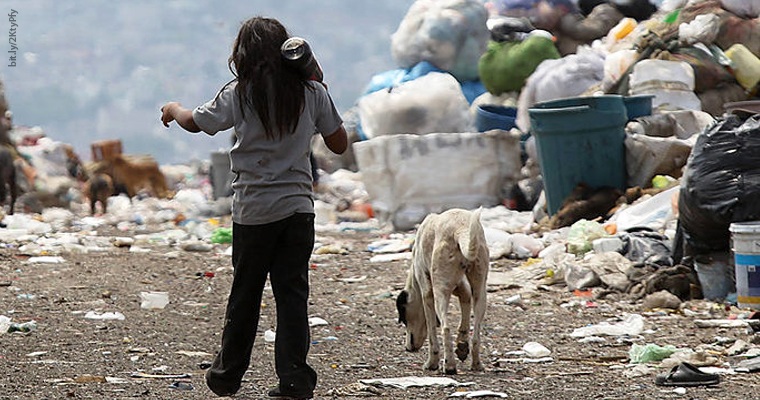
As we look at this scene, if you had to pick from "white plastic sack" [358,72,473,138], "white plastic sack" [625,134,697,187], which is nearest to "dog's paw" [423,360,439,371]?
"white plastic sack" [625,134,697,187]

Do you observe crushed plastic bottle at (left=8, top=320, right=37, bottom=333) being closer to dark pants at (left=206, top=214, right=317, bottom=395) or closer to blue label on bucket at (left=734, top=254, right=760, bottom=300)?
dark pants at (left=206, top=214, right=317, bottom=395)

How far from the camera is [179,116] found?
11.4 ft

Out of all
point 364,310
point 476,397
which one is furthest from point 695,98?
point 476,397

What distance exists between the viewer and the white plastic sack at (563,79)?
36.6 ft

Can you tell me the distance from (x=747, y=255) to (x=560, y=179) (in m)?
4.06

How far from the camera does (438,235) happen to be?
436 centimetres

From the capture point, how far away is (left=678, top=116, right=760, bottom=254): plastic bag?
18.6 ft

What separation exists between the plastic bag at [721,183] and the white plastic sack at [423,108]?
588 cm

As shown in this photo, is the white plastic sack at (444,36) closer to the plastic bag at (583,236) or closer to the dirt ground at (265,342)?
the dirt ground at (265,342)

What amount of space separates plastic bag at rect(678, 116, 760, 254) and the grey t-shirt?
311 cm

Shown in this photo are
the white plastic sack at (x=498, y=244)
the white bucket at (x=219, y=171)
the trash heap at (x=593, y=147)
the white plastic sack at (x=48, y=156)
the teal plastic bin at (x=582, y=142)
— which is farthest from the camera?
the white plastic sack at (x=48, y=156)

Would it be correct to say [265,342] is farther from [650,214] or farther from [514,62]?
[514,62]

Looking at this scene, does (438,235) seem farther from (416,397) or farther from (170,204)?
(170,204)

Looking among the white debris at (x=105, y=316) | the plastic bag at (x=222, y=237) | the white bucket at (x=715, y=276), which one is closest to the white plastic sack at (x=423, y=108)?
the plastic bag at (x=222, y=237)
